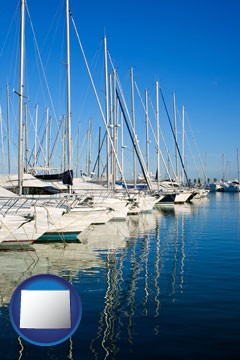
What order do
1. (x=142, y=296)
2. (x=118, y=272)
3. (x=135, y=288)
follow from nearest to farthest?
1. (x=142, y=296)
2. (x=135, y=288)
3. (x=118, y=272)

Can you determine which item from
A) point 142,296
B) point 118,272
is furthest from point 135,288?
point 118,272

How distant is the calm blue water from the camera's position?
7496 millimetres

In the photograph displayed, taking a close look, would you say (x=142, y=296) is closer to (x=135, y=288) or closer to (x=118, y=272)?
(x=135, y=288)

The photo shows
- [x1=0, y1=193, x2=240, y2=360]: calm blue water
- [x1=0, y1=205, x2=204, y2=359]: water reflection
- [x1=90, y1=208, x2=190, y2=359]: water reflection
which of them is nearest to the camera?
[x1=0, y1=193, x2=240, y2=360]: calm blue water

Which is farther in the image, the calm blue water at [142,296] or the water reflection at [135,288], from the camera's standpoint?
the water reflection at [135,288]

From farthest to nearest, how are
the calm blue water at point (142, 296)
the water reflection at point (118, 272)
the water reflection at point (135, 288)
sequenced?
the water reflection at point (118, 272)
the water reflection at point (135, 288)
the calm blue water at point (142, 296)

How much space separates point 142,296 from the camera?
10.9 m

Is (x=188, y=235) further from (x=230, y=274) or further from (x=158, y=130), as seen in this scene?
(x=158, y=130)

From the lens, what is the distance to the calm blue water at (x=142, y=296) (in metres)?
7.50

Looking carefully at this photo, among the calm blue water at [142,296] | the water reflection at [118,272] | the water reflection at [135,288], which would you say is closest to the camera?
the calm blue water at [142,296]

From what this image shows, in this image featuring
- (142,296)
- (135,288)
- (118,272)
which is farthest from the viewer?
(118,272)

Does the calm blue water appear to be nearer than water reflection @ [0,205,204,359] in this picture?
Yes

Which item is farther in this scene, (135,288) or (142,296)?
(135,288)

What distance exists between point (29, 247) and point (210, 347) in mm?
11733
